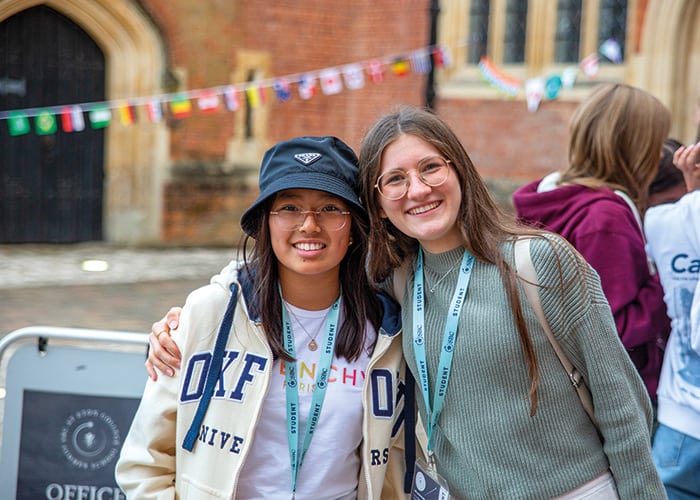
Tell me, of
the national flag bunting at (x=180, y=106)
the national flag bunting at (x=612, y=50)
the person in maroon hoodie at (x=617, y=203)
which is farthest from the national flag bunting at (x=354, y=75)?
the person in maroon hoodie at (x=617, y=203)

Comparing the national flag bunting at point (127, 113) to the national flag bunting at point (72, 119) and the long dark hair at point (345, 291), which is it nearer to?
the national flag bunting at point (72, 119)

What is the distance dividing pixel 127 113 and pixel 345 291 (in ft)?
32.9

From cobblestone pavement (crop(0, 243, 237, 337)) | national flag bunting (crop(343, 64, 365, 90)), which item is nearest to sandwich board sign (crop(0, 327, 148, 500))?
cobblestone pavement (crop(0, 243, 237, 337))

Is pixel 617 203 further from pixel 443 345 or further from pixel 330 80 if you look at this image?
pixel 330 80

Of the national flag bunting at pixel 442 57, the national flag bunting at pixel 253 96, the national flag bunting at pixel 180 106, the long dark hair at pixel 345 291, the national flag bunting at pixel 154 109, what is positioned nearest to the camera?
the long dark hair at pixel 345 291

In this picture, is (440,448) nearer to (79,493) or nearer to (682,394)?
(682,394)

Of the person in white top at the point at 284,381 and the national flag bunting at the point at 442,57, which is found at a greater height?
the national flag bunting at the point at 442,57

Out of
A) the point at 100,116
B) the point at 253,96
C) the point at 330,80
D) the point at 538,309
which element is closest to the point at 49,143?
the point at 100,116

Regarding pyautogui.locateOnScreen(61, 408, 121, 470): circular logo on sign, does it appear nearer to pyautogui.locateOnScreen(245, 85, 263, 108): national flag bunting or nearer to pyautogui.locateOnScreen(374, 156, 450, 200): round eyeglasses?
pyautogui.locateOnScreen(374, 156, 450, 200): round eyeglasses

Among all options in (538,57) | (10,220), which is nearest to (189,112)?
(10,220)

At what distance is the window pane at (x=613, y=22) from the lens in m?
11.3

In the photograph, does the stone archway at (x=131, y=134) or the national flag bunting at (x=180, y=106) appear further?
the national flag bunting at (x=180, y=106)

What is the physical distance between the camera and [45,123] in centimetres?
1131

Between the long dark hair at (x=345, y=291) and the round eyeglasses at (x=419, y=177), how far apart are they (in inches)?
5.0
